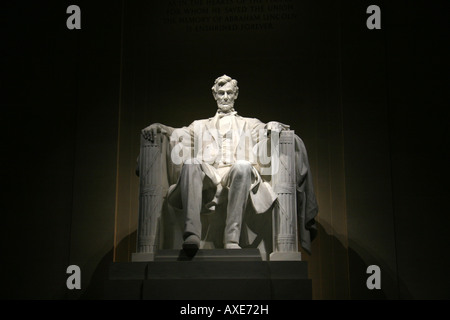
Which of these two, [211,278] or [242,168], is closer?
[211,278]

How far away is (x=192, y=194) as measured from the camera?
14.4 feet

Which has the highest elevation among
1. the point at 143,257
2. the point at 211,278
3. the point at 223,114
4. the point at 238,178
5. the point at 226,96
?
the point at 226,96

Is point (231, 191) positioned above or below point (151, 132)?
below

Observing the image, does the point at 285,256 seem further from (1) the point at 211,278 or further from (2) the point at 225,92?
(2) the point at 225,92

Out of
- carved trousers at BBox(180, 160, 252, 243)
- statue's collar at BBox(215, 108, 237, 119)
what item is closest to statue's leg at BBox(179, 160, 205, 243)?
carved trousers at BBox(180, 160, 252, 243)

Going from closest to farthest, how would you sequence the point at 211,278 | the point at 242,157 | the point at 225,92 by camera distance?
the point at 211,278 < the point at 242,157 < the point at 225,92

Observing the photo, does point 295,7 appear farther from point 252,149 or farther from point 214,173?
point 214,173

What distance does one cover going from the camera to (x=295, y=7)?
6.46 meters

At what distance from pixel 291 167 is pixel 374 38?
222 centimetres

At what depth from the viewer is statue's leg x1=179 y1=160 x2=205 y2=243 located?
428cm

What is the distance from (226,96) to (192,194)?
1.27 meters

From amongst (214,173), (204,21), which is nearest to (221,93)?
(214,173)

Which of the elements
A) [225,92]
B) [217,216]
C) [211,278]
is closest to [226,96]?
[225,92]

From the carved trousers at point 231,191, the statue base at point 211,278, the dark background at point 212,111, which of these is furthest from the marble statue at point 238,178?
the dark background at point 212,111
